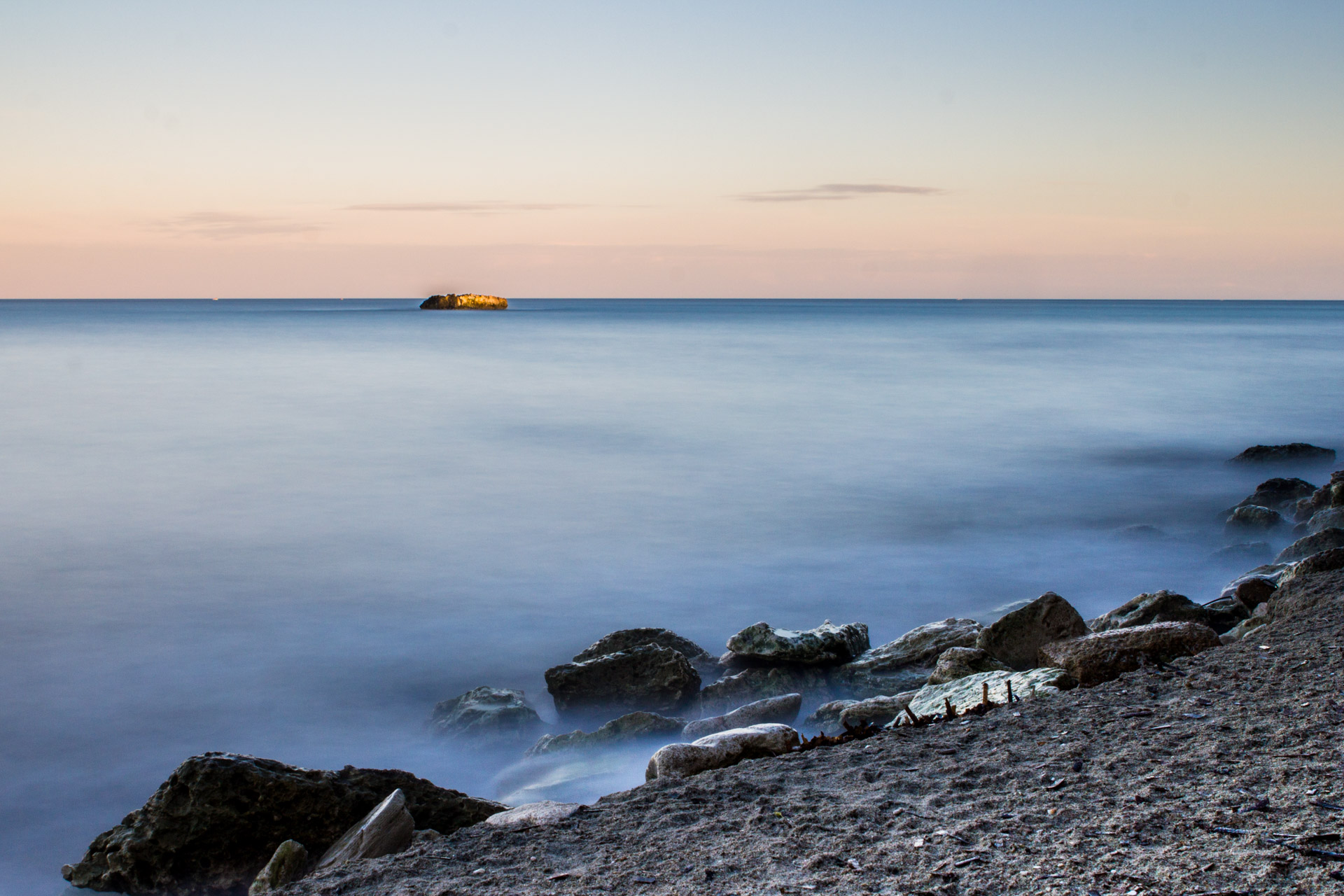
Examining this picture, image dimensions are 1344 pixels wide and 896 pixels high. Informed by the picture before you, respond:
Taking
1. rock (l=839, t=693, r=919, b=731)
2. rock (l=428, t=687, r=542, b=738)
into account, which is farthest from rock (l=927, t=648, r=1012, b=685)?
rock (l=428, t=687, r=542, b=738)

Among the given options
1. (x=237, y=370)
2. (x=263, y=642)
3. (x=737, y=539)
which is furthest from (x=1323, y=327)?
(x=263, y=642)

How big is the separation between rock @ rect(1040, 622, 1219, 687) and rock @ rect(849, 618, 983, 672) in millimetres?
2263

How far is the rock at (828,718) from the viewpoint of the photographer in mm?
5902

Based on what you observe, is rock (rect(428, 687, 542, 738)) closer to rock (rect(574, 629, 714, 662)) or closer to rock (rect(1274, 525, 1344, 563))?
rock (rect(574, 629, 714, 662))

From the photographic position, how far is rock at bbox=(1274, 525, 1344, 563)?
8.67 metres

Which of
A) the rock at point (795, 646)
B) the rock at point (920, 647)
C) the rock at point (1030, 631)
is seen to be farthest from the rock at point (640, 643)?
the rock at point (1030, 631)

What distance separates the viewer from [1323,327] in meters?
74.3

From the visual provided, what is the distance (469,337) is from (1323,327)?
60.5 meters

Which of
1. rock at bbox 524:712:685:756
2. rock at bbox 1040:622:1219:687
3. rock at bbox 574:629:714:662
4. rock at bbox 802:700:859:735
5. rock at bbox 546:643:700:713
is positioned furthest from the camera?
rock at bbox 574:629:714:662

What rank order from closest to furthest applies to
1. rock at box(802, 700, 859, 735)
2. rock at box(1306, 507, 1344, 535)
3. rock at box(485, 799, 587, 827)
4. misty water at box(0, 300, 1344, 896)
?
rock at box(485, 799, 587, 827)
rock at box(802, 700, 859, 735)
misty water at box(0, 300, 1344, 896)
rock at box(1306, 507, 1344, 535)

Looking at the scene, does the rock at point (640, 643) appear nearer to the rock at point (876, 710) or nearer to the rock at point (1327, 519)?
the rock at point (876, 710)

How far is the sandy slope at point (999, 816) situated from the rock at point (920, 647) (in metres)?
2.94

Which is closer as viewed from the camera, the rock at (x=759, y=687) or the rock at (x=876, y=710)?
the rock at (x=876, y=710)

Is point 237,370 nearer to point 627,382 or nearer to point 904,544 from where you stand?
point 627,382
